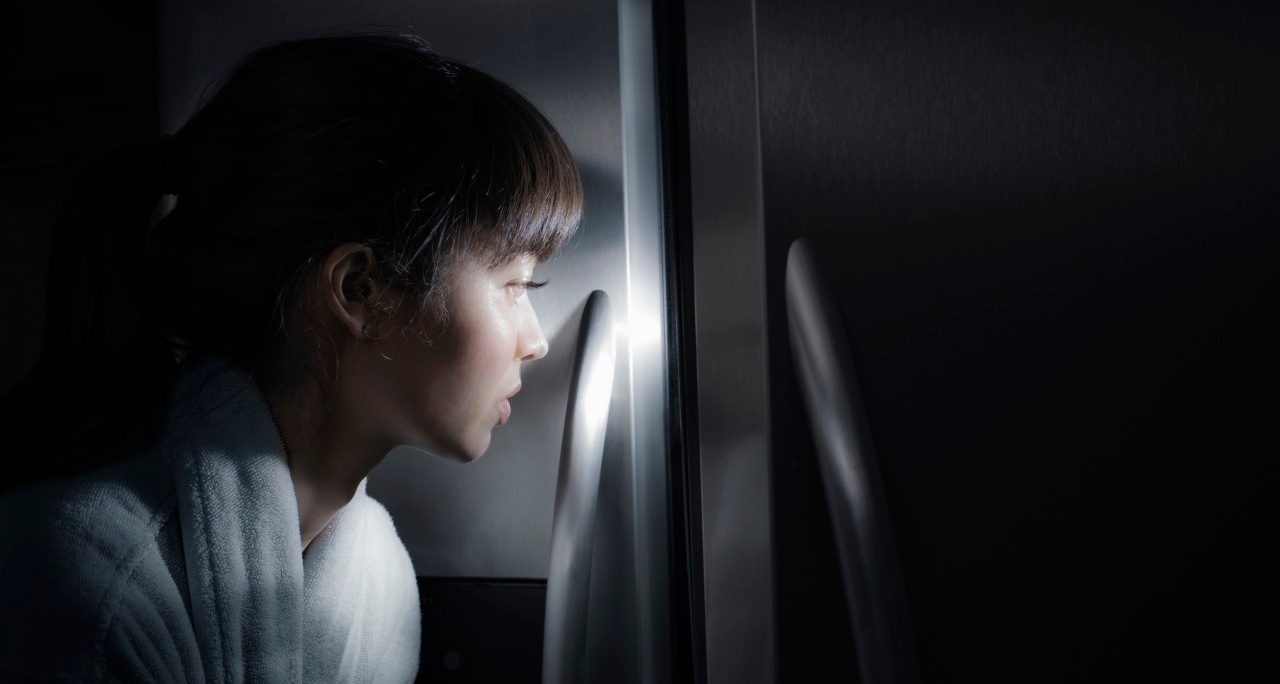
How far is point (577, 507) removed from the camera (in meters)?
0.55

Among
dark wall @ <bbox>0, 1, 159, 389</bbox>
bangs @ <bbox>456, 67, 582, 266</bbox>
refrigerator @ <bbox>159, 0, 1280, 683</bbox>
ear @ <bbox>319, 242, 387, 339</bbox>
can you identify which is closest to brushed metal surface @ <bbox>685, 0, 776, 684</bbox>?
refrigerator @ <bbox>159, 0, 1280, 683</bbox>

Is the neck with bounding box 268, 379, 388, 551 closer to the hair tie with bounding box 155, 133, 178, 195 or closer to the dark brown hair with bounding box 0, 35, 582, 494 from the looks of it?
the dark brown hair with bounding box 0, 35, 582, 494

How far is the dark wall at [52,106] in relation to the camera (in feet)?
3.01

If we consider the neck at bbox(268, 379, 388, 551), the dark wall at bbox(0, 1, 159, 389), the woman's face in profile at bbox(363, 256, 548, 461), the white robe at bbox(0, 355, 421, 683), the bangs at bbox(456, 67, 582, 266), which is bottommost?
the white robe at bbox(0, 355, 421, 683)

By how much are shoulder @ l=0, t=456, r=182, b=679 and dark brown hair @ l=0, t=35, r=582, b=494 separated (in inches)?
1.4

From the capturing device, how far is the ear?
1.94ft

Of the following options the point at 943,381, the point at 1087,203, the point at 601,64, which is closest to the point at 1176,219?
the point at 1087,203

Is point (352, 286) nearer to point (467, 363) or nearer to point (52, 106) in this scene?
→ point (467, 363)

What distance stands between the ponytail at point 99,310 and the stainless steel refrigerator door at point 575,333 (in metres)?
0.15

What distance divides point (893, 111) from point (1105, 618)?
30 centimetres

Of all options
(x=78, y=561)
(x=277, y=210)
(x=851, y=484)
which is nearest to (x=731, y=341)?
(x=851, y=484)

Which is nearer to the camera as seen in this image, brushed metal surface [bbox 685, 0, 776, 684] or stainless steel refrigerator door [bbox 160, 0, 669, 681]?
brushed metal surface [bbox 685, 0, 776, 684]

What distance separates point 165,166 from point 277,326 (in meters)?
0.15

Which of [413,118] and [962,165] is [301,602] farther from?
[962,165]
